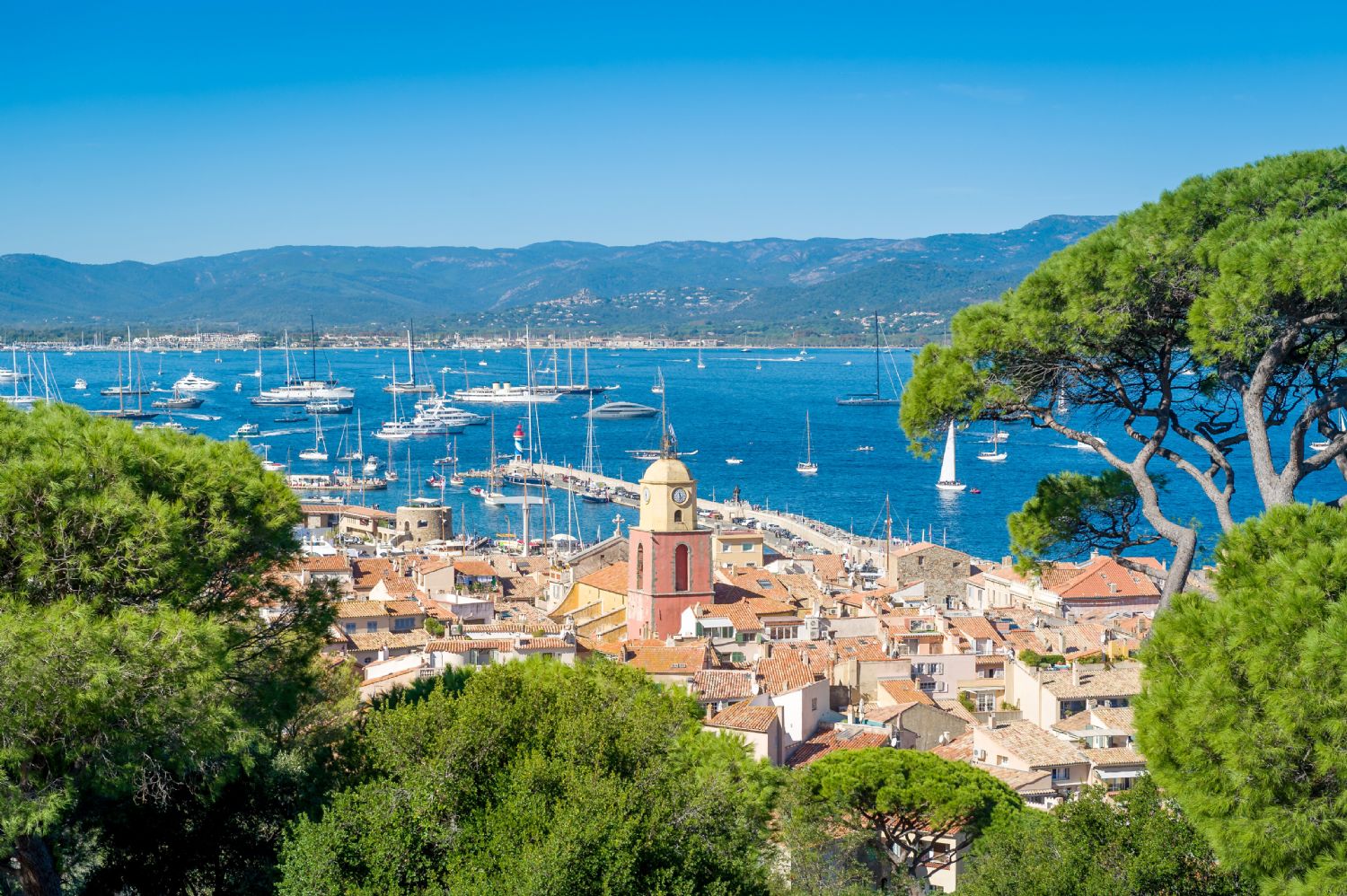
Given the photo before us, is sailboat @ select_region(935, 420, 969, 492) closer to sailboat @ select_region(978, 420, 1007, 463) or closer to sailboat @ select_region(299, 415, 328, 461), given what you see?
sailboat @ select_region(978, 420, 1007, 463)

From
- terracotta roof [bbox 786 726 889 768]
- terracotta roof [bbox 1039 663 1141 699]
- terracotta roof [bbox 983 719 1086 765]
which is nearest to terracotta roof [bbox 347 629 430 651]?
terracotta roof [bbox 786 726 889 768]

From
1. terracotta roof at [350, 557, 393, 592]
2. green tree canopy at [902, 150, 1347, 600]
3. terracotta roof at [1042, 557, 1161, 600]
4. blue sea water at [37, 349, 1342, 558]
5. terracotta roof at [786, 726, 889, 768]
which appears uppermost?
green tree canopy at [902, 150, 1347, 600]

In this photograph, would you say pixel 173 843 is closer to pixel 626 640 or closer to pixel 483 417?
pixel 626 640

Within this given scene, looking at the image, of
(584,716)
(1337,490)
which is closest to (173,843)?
(584,716)

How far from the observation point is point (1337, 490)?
86.5 m

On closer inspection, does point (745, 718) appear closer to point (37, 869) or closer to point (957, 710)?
point (957, 710)

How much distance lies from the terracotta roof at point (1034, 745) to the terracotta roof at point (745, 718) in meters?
3.18

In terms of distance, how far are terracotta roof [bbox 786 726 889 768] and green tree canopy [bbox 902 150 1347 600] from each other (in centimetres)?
1071

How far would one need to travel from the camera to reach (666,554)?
102 feet

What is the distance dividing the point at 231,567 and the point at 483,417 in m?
129

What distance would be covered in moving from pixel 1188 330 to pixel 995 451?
98890mm

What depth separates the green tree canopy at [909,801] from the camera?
60.2 ft

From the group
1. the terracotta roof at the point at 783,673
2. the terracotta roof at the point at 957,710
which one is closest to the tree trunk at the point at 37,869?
the terracotta roof at the point at 783,673

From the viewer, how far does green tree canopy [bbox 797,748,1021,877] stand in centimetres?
1836
